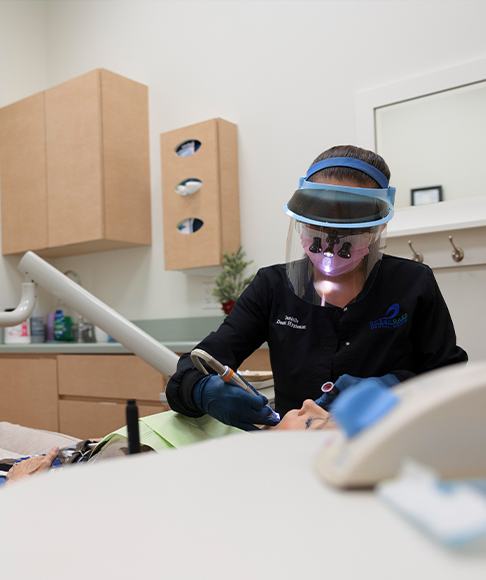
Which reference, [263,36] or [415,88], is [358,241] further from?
[263,36]

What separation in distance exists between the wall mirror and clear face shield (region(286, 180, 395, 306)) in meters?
1.12

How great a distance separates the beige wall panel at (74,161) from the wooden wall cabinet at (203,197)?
0.42m

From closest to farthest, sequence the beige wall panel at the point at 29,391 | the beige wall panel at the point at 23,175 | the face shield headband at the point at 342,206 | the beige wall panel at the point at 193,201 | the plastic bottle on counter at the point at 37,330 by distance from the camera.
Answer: the face shield headband at the point at 342,206
the beige wall panel at the point at 193,201
the beige wall panel at the point at 29,391
the beige wall panel at the point at 23,175
the plastic bottle on counter at the point at 37,330

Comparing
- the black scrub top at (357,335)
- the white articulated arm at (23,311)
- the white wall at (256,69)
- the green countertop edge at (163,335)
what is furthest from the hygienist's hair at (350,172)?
the green countertop edge at (163,335)

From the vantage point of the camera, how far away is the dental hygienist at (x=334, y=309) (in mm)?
1221

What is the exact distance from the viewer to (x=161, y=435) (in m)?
1.08

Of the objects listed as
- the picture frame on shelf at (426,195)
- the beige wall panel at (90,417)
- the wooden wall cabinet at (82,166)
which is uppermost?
the wooden wall cabinet at (82,166)

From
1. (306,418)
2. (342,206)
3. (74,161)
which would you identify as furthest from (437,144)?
(74,161)

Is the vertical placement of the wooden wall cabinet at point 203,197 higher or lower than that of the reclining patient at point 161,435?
higher

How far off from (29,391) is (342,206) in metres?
2.63

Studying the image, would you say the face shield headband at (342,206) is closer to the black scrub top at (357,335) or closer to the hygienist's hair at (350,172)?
the hygienist's hair at (350,172)

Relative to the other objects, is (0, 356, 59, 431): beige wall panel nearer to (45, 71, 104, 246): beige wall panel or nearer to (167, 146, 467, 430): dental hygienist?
(45, 71, 104, 246): beige wall panel

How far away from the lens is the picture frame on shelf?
246 cm

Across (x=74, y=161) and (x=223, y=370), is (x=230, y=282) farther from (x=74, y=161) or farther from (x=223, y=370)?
(x=223, y=370)
